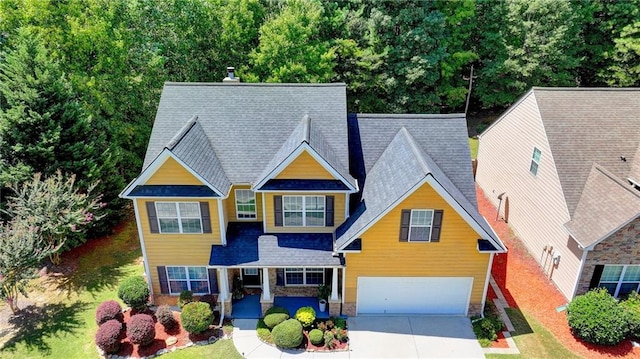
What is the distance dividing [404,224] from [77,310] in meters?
15.5

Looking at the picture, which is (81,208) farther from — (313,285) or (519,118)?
(519,118)

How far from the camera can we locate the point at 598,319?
680 inches

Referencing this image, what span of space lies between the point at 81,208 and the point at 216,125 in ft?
28.1

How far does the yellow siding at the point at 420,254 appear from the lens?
17.3 meters

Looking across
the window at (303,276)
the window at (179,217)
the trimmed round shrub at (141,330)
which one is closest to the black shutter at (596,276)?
the window at (303,276)

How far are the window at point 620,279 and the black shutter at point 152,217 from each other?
1996 cm

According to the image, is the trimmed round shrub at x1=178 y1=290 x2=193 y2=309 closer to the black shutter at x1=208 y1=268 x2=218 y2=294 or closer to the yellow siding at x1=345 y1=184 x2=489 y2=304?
the black shutter at x1=208 y1=268 x2=218 y2=294

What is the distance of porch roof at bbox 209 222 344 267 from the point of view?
18.2 metres

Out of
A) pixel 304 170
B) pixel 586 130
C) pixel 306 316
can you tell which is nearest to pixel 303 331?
pixel 306 316

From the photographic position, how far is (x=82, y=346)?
58.0 feet

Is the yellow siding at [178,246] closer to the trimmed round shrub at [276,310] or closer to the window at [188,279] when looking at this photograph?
the window at [188,279]

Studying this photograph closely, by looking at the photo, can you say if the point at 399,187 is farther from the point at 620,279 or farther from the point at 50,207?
the point at 50,207

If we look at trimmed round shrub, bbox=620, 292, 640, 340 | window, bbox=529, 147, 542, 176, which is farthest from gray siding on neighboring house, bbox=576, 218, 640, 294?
window, bbox=529, 147, 542, 176

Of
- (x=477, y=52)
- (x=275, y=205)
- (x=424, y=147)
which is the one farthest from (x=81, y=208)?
(x=477, y=52)
